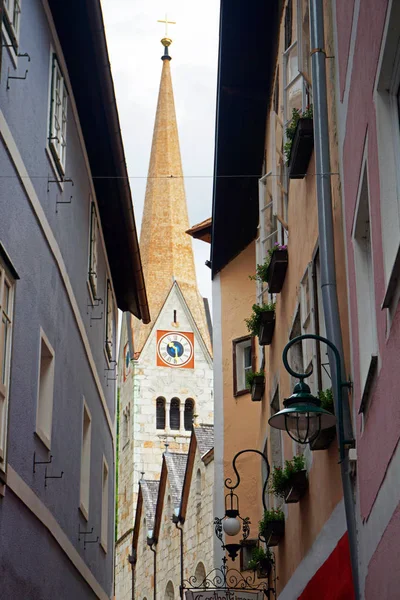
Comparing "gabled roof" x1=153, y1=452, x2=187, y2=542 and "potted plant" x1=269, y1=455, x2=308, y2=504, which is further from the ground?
"gabled roof" x1=153, y1=452, x2=187, y2=542

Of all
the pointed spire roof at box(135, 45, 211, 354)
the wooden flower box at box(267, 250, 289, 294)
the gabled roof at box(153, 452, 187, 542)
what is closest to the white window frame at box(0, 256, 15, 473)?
the wooden flower box at box(267, 250, 289, 294)

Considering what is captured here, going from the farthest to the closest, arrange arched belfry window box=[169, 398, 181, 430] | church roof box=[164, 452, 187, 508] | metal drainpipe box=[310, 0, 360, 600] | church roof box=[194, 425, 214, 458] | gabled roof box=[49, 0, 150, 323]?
1. arched belfry window box=[169, 398, 181, 430]
2. church roof box=[164, 452, 187, 508]
3. church roof box=[194, 425, 214, 458]
4. gabled roof box=[49, 0, 150, 323]
5. metal drainpipe box=[310, 0, 360, 600]

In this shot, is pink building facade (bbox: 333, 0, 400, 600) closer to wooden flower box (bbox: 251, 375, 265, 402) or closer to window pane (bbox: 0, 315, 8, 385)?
window pane (bbox: 0, 315, 8, 385)

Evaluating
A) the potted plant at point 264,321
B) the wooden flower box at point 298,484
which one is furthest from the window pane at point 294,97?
the wooden flower box at point 298,484

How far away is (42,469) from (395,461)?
6149 mm

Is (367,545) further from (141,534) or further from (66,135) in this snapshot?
(141,534)

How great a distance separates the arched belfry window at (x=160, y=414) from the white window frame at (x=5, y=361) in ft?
222

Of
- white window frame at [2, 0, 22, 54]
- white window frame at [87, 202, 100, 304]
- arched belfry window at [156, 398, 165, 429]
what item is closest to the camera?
white window frame at [2, 0, 22, 54]

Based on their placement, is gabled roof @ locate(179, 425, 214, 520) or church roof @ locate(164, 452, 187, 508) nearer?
gabled roof @ locate(179, 425, 214, 520)

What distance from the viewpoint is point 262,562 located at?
1512cm

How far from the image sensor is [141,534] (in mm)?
51219

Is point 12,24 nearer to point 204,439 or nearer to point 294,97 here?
point 294,97

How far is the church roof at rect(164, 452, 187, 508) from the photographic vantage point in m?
43.4

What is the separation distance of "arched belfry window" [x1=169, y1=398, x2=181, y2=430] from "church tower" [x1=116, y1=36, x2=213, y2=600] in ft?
0.22
